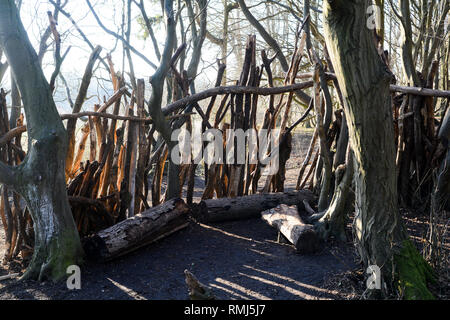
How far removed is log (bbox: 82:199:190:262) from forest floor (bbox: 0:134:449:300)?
0.08m

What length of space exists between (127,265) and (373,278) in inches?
69.5

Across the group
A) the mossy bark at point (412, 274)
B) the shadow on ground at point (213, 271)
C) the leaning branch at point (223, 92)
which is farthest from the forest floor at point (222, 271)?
the leaning branch at point (223, 92)

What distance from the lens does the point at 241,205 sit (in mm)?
4152

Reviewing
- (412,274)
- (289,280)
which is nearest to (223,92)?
(289,280)

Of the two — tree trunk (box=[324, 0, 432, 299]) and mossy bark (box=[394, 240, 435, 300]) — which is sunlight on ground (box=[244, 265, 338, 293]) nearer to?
tree trunk (box=[324, 0, 432, 299])

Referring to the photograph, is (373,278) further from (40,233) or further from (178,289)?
(40,233)

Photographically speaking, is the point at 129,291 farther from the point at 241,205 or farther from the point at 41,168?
the point at 241,205

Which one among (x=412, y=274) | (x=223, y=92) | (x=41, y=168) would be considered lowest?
(x=412, y=274)

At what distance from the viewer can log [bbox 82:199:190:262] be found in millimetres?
3189

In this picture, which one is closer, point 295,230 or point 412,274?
point 412,274

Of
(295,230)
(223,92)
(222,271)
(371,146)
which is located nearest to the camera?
(371,146)

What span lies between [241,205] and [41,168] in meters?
1.92

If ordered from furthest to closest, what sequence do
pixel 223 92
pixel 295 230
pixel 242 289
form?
pixel 223 92
pixel 295 230
pixel 242 289

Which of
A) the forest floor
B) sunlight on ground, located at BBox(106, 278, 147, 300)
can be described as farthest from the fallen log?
sunlight on ground, located at BBox(106, 278, 147, 300)
